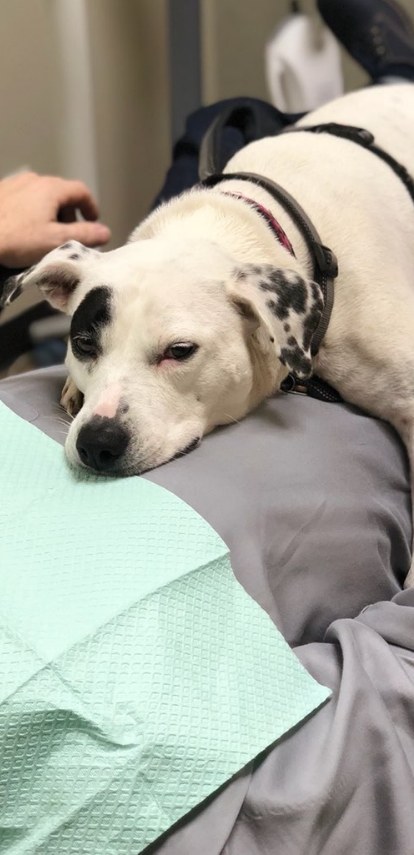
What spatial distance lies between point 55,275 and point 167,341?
23 cm

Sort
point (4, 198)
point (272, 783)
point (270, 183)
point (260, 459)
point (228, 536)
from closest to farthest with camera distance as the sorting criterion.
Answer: point (272, 783)
point (228, 536)
point (260, 459)
point (270, 183)
point (4, 198)

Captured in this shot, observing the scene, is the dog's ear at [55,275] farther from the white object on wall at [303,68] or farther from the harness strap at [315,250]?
the white object on wall at [303,68]

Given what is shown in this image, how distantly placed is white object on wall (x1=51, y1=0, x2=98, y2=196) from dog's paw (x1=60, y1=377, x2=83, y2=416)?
1457mm

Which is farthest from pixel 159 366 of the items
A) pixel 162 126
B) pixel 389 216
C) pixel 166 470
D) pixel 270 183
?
pixel 162 126

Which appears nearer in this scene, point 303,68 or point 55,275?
point 55,275

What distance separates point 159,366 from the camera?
89cm

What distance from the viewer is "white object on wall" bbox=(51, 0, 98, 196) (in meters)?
2.10

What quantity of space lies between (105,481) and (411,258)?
71cm

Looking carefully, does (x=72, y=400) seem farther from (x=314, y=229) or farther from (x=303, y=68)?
(x=303, y=68)

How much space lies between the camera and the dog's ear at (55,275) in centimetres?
98

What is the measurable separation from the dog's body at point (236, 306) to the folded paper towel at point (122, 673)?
0.14 m

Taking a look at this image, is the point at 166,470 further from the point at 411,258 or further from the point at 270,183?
the point at 411,258

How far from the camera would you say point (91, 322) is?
89 cm

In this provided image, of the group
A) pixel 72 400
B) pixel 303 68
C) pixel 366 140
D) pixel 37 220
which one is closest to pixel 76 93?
pixel 303 68
